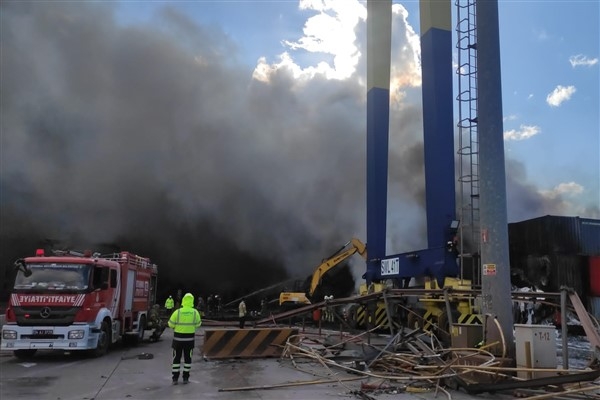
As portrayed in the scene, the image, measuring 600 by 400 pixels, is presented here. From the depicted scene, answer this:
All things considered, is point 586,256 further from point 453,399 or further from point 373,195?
point 453,399

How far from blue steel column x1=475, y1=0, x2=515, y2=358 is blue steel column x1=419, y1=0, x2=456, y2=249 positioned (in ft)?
22.9

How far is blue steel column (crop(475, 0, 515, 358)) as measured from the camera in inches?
320

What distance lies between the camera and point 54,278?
414 inches

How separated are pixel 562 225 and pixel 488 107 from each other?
73.0 ft

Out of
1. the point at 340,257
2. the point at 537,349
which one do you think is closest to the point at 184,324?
the point at 537,349

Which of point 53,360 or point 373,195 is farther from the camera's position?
point 373,195

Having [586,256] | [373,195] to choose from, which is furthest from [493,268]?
[586,256]

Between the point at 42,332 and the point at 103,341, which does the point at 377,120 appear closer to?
the point at 103,341

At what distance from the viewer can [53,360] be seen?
10359 mm

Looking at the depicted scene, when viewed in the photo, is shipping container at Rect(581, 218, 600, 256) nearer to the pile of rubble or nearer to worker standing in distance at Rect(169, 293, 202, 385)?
the pile of rubble

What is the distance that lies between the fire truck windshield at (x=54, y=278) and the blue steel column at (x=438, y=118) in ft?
33.5

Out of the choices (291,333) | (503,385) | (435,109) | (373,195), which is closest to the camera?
(503,385)

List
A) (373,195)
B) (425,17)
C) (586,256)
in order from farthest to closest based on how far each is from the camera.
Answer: (586,256), (373,195), (425,17)

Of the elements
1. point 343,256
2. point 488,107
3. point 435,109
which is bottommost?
point 343,256
